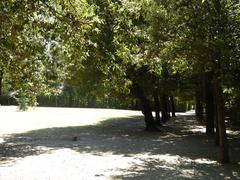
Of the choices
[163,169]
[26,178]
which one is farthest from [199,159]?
[26,178]

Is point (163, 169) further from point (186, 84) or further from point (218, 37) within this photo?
point (186, 84)

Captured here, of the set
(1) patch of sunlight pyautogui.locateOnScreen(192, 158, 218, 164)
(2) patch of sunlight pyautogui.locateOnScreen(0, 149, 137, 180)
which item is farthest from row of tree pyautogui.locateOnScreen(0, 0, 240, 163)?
(2) patch of sunlight pyautogui.locateOnScreen(0, 149, 137, 180)

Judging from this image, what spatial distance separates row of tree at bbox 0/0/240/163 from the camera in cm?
864

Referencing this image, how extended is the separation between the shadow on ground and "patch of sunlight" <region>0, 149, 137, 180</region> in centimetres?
60

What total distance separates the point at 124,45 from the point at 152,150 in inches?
518

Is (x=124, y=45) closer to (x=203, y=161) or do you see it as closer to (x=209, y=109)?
(x=203, y=161)

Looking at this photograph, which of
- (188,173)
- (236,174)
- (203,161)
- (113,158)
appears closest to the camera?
(236,174)

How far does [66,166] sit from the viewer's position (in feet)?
52.0

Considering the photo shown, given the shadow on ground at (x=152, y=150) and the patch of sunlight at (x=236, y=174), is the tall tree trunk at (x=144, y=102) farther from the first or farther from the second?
the patch of sunlight at (x=236, y=174)

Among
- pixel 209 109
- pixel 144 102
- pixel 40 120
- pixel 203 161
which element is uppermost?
pixel 144 102

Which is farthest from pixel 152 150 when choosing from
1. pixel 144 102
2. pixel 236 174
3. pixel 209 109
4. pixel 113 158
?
pixel 144 102

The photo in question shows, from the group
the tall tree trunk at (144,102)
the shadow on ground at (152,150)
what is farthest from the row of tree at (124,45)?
the tall tree trunk at (144,102)

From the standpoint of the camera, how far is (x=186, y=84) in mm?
27844

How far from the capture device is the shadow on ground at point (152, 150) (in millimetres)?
14814
